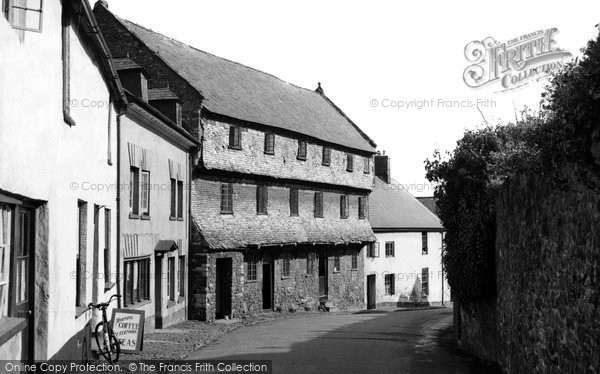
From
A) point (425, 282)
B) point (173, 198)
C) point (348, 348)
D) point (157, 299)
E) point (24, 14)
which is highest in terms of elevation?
point (24, 14)

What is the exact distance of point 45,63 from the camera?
32.0 ft

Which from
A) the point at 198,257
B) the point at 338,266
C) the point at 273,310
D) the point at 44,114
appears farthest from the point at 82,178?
the point at 338,266

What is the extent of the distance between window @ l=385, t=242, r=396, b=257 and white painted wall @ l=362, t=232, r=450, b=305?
23 centimetres

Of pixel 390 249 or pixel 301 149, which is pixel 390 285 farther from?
pixel 301 149

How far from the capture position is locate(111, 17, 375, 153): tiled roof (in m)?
31.4

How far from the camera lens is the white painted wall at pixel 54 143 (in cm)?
793

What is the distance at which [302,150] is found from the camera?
119 ft

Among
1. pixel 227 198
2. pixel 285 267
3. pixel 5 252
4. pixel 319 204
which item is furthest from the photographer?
pixel 319 204

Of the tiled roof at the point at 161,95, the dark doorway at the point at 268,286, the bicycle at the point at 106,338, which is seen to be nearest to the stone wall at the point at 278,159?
the tiled roof at the point at 161,95

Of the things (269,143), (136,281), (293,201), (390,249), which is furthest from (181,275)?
(390,249)

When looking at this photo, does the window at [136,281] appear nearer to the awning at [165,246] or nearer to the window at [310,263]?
the awning at [165,246]

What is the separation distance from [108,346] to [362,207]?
29.8m

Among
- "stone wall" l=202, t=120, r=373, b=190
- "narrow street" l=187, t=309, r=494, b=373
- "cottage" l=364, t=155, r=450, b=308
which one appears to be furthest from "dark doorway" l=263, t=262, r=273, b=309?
"cottage" l=364, t=155, r=450, b=308

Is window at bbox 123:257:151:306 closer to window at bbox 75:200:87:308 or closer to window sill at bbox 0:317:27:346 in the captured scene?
window at bbox 75:200:87:308
